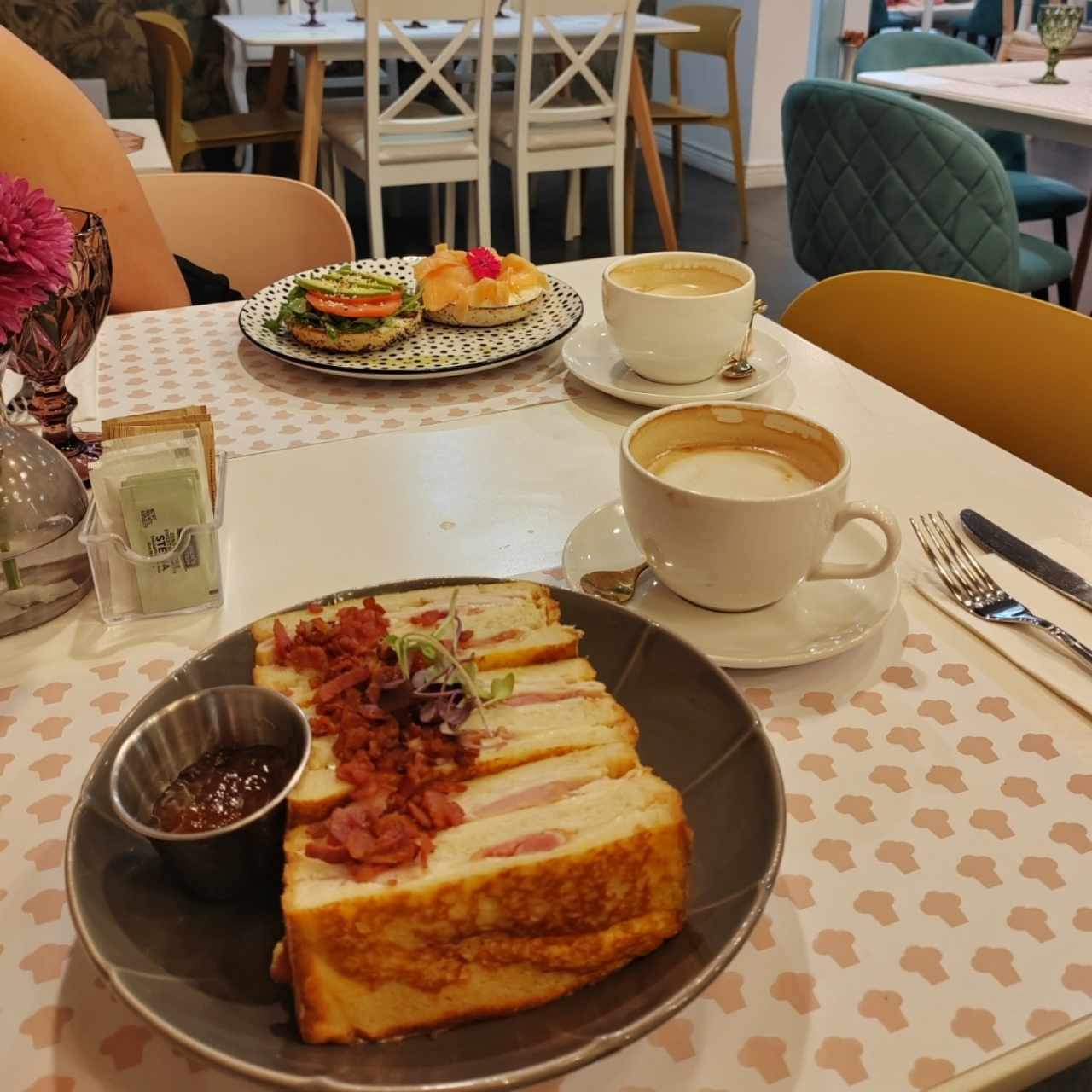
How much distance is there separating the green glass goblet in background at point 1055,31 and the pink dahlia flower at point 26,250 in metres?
3.37

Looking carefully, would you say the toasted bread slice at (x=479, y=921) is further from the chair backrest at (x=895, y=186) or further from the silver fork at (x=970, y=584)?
Result: the chair backrest at (x=895, y=186)

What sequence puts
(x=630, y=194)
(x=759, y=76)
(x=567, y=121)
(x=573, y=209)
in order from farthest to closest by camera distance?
(x=759, y=76)
(x=573, y=209)
(x=630, y=194)
(x=567, y=121)

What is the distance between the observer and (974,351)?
49.1 inches

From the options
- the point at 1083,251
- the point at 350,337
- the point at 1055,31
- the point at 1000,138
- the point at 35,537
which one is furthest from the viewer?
the point at 1000,138

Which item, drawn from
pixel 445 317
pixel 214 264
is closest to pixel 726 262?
pixel 445 317

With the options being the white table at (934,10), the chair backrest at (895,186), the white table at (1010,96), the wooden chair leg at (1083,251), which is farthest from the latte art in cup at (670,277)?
the white table at (934,10)

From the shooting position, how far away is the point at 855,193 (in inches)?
99.4

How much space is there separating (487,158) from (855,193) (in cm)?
177

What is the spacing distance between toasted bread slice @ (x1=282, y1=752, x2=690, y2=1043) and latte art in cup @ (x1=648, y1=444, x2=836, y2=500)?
1.05 ft

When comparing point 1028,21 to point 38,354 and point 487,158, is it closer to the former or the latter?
point 487,158

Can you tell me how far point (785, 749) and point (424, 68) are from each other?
12.1 feet

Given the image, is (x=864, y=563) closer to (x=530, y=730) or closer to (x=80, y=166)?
(x=530, y=730)

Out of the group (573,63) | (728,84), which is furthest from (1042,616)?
(728,84)

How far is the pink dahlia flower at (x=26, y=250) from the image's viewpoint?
639 mm
